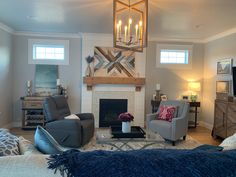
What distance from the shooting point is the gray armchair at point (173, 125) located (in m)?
4.35

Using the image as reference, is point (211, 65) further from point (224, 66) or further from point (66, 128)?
point (66, 128)

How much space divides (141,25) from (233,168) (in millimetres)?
2245

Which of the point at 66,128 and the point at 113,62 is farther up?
the point at 113,62

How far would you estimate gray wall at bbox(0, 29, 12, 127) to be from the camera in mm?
5145

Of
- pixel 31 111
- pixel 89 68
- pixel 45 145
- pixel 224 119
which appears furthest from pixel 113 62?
pixel 45 145

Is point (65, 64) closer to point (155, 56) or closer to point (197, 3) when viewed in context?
point (155, 56)

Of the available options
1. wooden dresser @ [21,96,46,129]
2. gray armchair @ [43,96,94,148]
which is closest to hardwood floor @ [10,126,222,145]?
wooden dresser @ [21,96,46,129]

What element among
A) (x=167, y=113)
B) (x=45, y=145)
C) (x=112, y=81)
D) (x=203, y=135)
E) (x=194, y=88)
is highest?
(x=112, y=81)

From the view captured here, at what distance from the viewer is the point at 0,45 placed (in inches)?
197

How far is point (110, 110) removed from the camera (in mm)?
6078

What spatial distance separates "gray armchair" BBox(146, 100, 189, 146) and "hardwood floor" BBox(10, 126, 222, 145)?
578mm

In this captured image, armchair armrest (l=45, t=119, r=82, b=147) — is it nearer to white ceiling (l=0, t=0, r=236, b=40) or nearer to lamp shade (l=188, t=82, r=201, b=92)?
white ceiling (l=0, t=0, r=236, b=40)

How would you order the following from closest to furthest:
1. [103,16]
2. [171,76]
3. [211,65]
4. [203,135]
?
[103,16], [203,135], [211,65], [171,76]

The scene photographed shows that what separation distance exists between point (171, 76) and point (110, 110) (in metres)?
2.01
